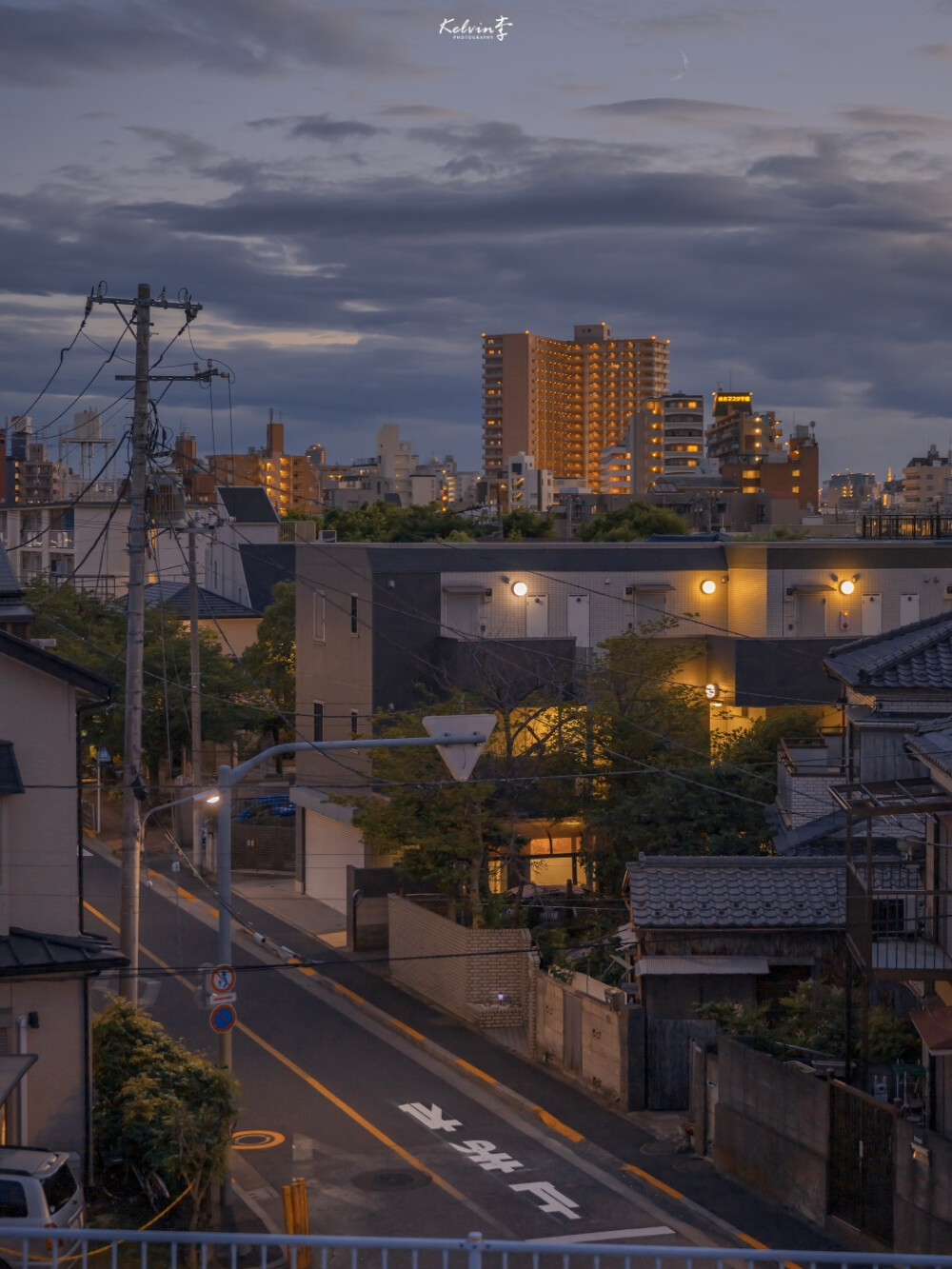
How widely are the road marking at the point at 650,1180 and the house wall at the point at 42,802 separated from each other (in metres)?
8.03

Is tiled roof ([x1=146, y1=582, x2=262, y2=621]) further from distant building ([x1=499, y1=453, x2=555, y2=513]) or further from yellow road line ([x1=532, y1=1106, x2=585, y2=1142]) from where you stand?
distant building ([x1=499, y1=453, x2=555, y2=513])

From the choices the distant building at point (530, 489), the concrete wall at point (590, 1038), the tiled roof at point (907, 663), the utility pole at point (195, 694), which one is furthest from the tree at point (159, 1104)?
the distant building at point (530, 489)

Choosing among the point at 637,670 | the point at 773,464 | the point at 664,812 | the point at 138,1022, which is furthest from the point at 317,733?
the point at 773,464

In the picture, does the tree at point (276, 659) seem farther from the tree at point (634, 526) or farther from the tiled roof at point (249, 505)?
the tiled roof at point (249, 505)

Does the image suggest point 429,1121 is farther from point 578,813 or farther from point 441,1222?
point 578,813

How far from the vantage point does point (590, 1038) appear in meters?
23.2

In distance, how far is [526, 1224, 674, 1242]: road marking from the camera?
16688 millimetres

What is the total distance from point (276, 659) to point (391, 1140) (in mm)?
34580

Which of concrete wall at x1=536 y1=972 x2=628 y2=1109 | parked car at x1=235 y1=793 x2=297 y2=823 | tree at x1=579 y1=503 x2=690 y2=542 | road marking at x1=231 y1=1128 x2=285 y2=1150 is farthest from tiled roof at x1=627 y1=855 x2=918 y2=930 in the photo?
tree at x1=579 y1=503 x2=690 y2=542

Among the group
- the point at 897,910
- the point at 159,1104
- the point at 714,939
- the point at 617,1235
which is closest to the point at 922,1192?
the point at 617,1235

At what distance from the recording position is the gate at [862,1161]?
53.3 ft

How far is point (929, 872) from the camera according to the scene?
718 inches

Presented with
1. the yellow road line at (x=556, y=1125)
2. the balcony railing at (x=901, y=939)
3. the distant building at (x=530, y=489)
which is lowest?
the yellow road line at (x=556, y=1125)

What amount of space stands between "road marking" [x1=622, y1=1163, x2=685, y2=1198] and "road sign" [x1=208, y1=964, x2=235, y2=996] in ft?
20.1
